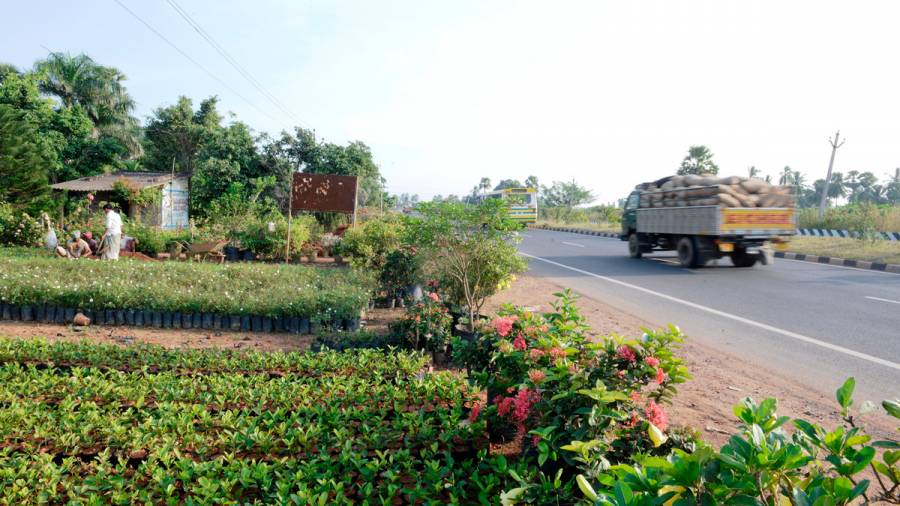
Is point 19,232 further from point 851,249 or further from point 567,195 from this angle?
point 567,195

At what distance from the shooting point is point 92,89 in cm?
3055

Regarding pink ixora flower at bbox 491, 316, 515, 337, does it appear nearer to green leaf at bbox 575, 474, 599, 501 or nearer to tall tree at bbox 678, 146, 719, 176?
green leaf at bbox 575, 474, 599, 501

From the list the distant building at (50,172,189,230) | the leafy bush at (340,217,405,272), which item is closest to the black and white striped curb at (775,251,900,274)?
the leafy bush at (340,217,405,272)

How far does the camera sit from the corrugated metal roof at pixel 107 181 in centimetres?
2383

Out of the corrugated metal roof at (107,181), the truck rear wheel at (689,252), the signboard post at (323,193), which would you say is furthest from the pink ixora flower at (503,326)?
the corrugated metal roof at (107,181)

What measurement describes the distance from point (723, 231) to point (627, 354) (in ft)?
36.0

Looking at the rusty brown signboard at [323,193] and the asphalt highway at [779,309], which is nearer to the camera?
the asphalt highway at [779,309]

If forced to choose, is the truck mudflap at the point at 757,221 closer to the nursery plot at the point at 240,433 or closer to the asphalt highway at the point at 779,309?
the asphalt highway at the point at 779,309

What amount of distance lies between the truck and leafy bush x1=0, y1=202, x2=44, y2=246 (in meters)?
16.7

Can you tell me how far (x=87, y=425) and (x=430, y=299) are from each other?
311 cm

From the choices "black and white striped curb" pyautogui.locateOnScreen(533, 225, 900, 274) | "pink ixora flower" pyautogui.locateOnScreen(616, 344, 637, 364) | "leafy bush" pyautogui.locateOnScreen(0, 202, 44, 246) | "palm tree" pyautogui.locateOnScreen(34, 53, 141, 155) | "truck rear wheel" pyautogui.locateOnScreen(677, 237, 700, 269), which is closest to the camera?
"pink ixora flower" pyautogui.locateOnScreen(616, 344, 637, 364)

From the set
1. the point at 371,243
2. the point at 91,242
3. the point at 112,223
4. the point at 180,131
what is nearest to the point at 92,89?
the point at 180,131

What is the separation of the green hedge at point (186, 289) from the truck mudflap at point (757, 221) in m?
8.06

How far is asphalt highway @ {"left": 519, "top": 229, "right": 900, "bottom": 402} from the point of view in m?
5.34
